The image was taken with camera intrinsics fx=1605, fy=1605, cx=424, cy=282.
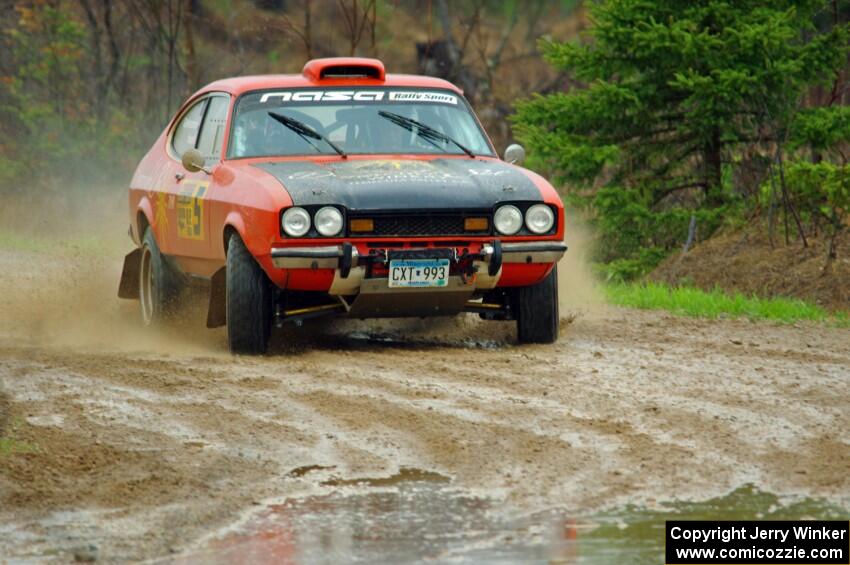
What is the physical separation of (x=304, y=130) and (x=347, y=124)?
346mm

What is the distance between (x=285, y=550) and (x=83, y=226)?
727 inches

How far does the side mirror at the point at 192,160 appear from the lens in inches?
401

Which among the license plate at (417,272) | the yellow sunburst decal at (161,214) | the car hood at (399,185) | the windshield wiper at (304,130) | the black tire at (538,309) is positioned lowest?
the black tire at (538,309)

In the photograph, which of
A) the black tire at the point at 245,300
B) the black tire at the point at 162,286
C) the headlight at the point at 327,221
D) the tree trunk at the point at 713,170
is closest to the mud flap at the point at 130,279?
the black tire at the point at 162,286

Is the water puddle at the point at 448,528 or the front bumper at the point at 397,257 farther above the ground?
the front bumper at the point at 397,257

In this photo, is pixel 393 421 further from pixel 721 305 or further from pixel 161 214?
pixel 721 305

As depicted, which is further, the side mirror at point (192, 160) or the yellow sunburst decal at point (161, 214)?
the yellow sunburst decal at point (161, 214)

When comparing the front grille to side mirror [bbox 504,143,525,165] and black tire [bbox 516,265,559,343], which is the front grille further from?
side mirror [bbox 504,143,525,165]

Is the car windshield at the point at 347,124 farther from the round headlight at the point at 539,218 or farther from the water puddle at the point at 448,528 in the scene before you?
the water puddle at the point at 448,528

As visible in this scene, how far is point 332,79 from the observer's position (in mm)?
10859

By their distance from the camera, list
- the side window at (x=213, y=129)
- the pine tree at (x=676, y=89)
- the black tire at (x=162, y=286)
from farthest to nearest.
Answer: the pine tree at (x=676, y=89) < the black tire at (x=162, y=286) < the side window at (x=213, y=129)

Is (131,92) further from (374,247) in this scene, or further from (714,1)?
(374,247)

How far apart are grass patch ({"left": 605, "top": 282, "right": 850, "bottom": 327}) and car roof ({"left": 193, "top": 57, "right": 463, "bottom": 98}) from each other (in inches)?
110

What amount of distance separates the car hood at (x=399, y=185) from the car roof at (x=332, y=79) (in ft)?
3.05
